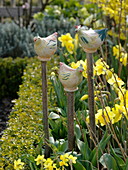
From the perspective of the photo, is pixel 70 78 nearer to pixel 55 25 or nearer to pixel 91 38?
pixel 91 38

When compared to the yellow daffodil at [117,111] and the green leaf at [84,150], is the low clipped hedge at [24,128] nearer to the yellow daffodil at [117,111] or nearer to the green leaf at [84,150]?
the green leaf at [84,150]

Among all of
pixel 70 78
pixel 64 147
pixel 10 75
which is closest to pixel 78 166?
pixel 64 147

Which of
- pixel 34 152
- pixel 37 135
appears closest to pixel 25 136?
pixel 37 135

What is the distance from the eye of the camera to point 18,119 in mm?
2600

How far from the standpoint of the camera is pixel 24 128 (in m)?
2.46

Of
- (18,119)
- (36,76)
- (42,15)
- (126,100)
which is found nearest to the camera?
(126,100)

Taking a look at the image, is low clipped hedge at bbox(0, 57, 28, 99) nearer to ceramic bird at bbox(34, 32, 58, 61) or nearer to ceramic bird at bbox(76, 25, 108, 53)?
ceramic bird at bbox(34, 32, 58, 61)

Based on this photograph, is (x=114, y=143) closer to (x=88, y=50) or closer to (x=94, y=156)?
(x=94, y=156)

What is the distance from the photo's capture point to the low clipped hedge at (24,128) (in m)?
2.16

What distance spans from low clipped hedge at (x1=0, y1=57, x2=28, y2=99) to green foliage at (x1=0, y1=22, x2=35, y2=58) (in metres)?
0.71

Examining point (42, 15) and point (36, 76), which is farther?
point (42, 15)

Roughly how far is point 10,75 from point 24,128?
2.08 meters

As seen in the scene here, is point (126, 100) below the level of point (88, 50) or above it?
below

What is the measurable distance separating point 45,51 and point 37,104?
997 millimetres
